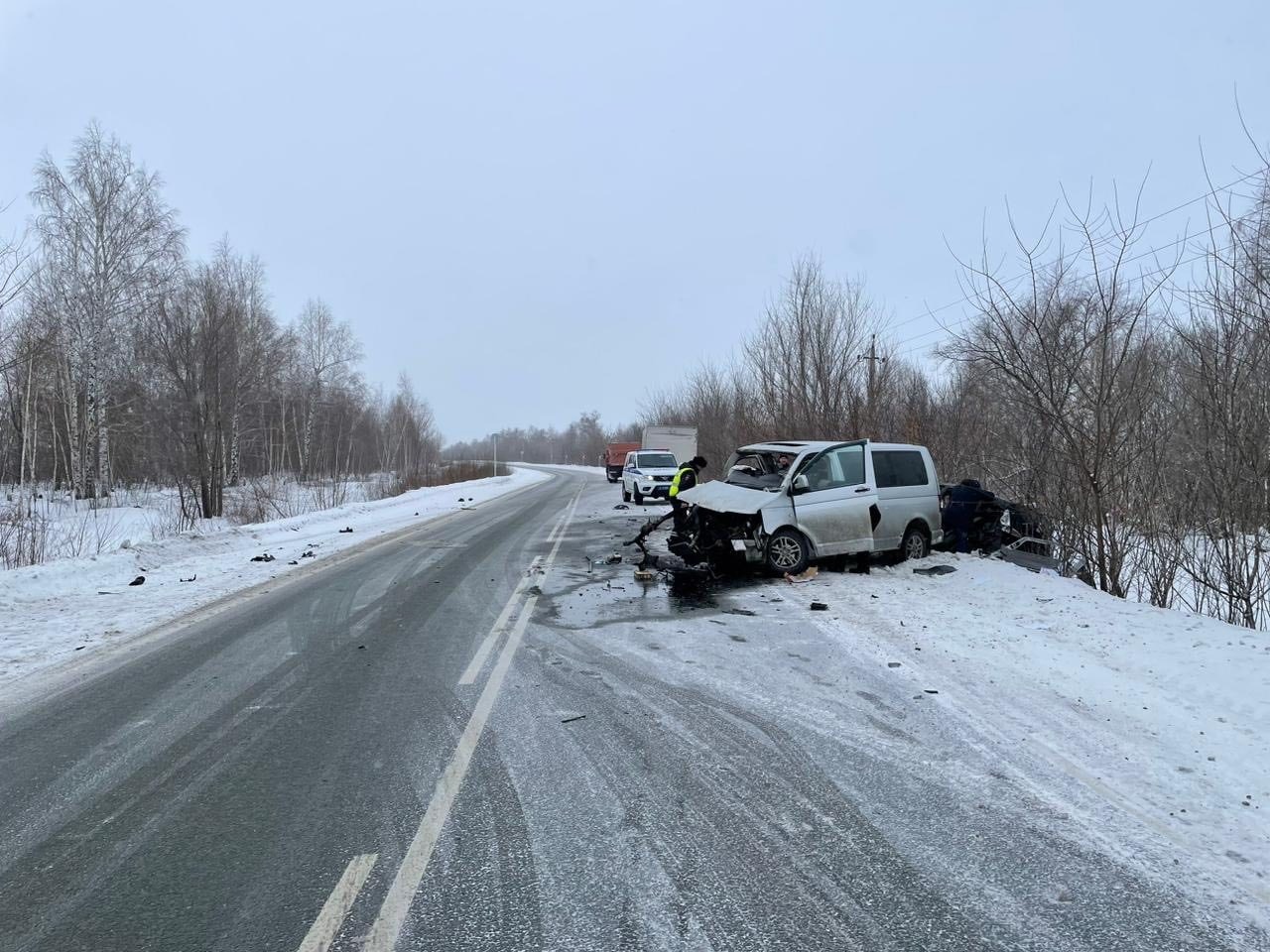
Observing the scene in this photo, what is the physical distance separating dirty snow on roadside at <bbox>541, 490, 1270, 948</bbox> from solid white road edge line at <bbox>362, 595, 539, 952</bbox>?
167 cm

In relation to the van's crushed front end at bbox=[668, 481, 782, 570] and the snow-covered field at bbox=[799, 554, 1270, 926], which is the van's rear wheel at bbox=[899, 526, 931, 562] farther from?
the van's crushed front end at bbox=[668, 481, 782, 570]

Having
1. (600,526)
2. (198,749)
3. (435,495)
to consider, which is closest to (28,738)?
(198,749)

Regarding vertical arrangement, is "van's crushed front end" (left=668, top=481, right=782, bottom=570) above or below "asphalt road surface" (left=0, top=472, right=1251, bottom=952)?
above

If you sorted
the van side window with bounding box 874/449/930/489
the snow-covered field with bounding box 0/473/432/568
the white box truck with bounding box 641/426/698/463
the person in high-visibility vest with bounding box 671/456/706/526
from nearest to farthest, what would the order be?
1. the van side window with bounding box 874/449/930/489
2. the person in high-visibility vest with bounding box 671/456/706/526
3. the snow-covered field with bounding box 0/473/432/568
4. the white box truck with bounding box 641/426/698/463

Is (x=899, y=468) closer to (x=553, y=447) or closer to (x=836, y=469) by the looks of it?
(x=836, y=469)

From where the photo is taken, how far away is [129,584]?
994 cm

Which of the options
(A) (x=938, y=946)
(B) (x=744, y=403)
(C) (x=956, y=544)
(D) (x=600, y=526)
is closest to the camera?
(A) (x=938, y=946)

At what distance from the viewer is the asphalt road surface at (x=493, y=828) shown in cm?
257

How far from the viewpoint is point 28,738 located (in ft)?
14.5

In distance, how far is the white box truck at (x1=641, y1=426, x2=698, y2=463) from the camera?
3325 centimetres

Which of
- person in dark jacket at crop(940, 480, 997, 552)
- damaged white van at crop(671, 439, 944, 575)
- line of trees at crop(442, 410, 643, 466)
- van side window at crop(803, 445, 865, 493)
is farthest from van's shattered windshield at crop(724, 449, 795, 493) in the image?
line of trees at crop(442, 410, 643, 466)

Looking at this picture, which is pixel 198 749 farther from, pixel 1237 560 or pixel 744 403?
pixel 744 403

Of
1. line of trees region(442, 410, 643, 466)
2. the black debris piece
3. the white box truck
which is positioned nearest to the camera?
the black debris piece

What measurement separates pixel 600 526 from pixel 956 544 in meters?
9.06
